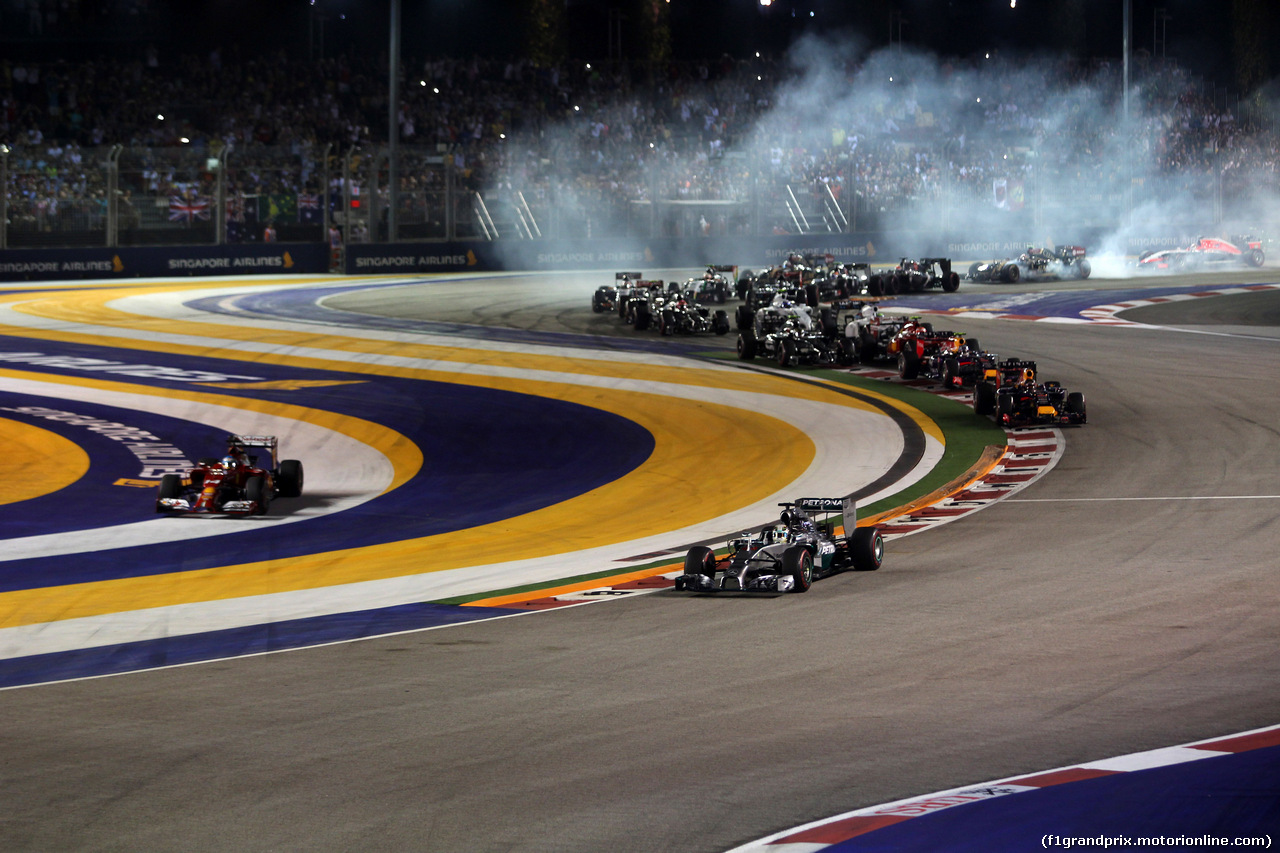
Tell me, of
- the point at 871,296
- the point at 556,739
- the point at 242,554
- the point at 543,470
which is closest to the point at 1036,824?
the point at 556,739

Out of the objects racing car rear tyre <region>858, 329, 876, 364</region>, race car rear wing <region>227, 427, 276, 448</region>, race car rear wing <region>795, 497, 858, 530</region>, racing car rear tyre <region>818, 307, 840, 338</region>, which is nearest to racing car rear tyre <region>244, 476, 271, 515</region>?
race car rear wing <region>227, 427, 276, 448</region>

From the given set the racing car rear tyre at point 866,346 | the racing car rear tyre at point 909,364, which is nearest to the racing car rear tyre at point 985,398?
the racing car rear tyre at point 909,364

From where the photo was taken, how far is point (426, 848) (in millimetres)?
5355

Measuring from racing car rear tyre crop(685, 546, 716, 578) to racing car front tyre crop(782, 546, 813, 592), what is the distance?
551 millimetres

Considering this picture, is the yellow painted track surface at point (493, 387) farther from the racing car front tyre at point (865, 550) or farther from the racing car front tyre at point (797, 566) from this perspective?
the racing car front tyre at point (865, 550)

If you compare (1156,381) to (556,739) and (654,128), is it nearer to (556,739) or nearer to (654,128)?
(556,739)

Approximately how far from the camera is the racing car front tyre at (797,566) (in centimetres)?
1026

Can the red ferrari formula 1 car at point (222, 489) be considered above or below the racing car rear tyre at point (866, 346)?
below

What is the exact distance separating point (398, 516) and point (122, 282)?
28.9 metres

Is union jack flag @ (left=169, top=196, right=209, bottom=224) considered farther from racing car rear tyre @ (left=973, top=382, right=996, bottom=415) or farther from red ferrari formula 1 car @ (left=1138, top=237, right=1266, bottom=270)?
red ferrari formula 1 car @ (left=1138, top=237, right=1266, bottom=270)

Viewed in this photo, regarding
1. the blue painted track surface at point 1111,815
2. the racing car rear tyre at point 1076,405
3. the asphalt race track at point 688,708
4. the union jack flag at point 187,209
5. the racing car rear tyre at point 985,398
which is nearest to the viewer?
the blue painted track surface at point 1111,815

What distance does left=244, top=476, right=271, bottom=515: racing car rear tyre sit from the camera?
14.1 m

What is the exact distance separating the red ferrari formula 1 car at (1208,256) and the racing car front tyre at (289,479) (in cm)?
3608

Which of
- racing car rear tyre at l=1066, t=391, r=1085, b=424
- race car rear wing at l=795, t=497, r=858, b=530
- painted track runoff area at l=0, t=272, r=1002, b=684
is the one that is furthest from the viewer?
racing car rear tyre at l=1066, t=391, r=1085, b=424
